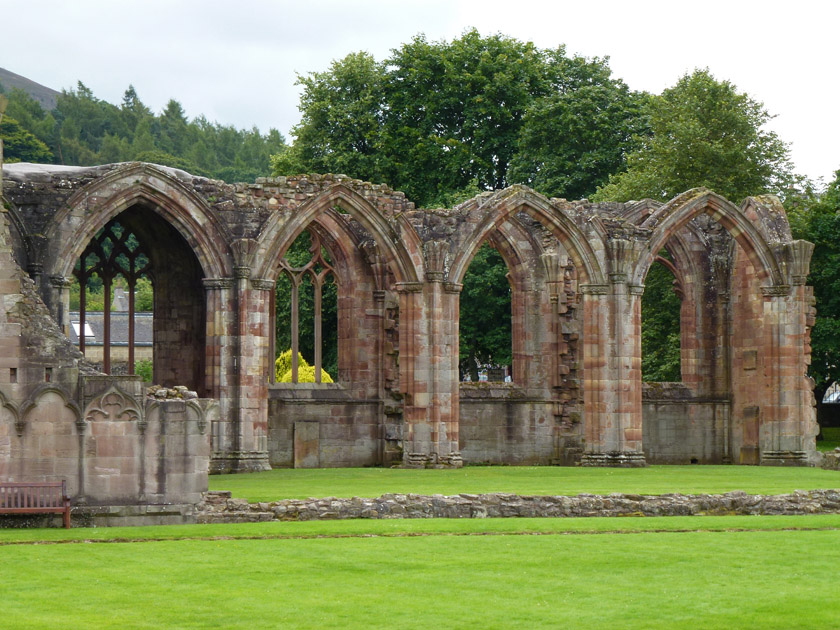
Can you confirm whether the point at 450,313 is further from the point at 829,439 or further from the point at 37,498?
the point at 829,439

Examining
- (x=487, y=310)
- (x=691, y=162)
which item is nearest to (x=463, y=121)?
(x=487, y=310)

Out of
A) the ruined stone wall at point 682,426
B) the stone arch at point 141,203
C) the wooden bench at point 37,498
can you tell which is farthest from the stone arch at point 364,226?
the wooden bench at point 37,498

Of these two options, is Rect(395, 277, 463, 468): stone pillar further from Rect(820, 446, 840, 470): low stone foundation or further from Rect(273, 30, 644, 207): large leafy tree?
Rect(273, 30, 644, 207): large leafy tree

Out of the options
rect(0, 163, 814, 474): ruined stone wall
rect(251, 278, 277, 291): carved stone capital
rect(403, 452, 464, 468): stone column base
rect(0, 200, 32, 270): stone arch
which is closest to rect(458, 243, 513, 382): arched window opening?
rect(0, 163, 814, 474): ruined stone wall

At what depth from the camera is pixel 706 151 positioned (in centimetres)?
3800

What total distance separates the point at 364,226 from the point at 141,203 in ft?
13.9

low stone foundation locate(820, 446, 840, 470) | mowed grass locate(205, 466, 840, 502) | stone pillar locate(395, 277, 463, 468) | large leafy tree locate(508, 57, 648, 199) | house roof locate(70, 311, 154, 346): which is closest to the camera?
mowed grass locate(205, 466, 840, 502)

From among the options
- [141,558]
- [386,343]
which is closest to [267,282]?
[386,343]

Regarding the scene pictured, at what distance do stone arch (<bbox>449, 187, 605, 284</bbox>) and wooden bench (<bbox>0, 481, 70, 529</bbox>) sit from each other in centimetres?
1292

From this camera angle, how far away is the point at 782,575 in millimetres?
12742

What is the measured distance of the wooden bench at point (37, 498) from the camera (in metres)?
16.9

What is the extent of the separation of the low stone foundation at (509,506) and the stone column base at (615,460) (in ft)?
30.2

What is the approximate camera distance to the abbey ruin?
26.9 metres

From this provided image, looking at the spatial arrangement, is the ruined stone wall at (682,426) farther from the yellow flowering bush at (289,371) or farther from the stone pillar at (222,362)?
the stone pillar at (222,362)
